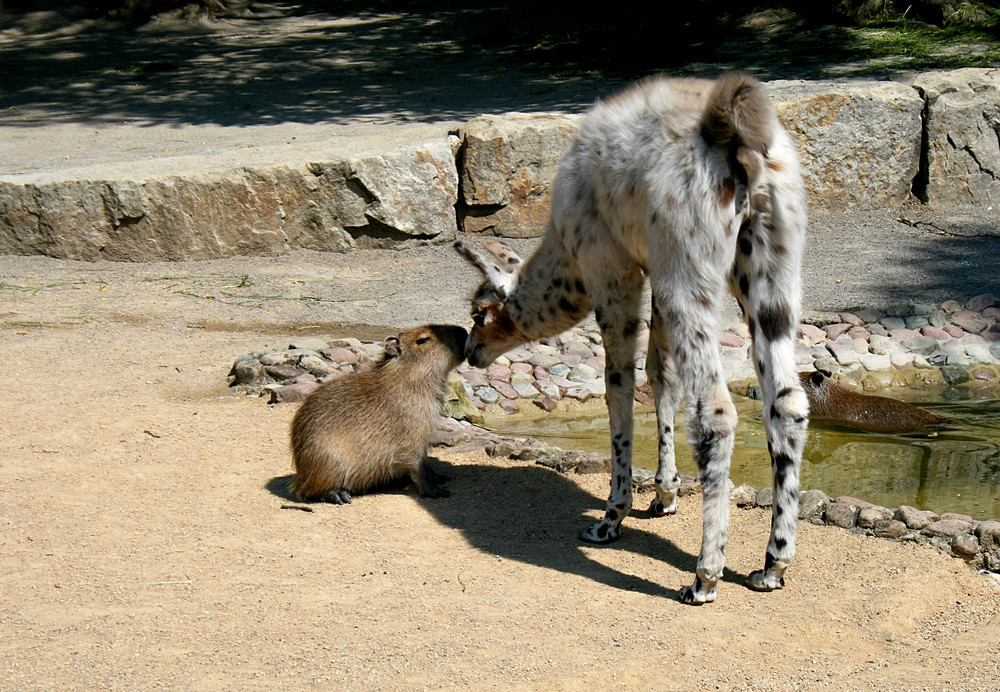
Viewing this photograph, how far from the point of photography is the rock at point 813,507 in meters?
5.53

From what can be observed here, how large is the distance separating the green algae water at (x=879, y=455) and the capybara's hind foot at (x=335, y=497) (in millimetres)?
1900

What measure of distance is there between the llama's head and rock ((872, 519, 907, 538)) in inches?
87.5


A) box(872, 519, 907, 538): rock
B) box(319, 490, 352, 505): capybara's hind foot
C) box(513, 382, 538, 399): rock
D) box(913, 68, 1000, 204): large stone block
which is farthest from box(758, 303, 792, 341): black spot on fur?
box(913, 68, 1000, 204): large stone block

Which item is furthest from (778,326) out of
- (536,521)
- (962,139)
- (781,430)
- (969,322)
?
(962,139)

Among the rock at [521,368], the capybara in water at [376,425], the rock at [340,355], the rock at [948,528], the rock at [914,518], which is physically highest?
the capybara in water at [376,425]

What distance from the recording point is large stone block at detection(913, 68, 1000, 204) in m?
11.6

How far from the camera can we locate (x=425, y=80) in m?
16.8

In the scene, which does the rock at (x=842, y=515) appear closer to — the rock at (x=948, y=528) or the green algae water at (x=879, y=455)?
the rock at (x=948, y=528)

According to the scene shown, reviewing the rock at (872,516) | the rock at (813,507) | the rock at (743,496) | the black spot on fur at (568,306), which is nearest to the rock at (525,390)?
the black spot on fur at (568,306)

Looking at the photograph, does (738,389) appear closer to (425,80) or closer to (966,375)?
(966,375)

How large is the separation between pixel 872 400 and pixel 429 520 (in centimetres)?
377

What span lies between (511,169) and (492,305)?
5324mm

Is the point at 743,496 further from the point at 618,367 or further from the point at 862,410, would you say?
the point at 862,410

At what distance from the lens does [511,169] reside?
11227 mm
